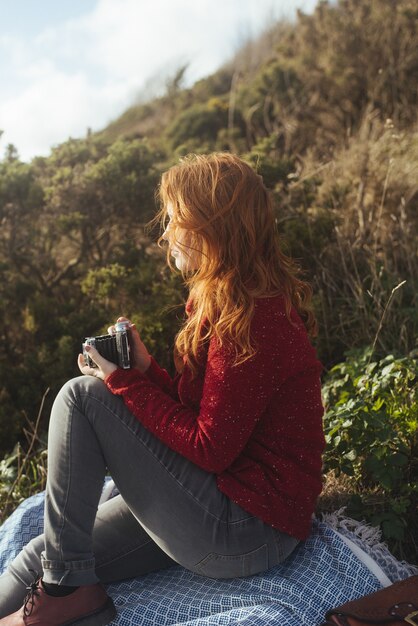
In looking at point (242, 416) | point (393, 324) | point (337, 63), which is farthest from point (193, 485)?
point (337, 63)

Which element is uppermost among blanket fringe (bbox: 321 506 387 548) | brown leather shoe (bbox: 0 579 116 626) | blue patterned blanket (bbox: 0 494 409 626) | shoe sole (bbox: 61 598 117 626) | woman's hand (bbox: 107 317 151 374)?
woman's hand (bbox: 107 317 151 374)

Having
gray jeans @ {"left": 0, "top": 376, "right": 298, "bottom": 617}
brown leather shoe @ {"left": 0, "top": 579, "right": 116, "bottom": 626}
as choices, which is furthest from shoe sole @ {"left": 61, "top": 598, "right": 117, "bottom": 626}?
gray jeans @ {"left": 0, "top": 376, "right": 298, "bottom": 617}

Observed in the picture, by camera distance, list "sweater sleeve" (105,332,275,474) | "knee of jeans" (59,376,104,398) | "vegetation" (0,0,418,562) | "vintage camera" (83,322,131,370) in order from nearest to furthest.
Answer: "sweater sleeve" (105,332,275,474) → "knee of jeans" (59,376,104,398) → "vintage camera" (83,322,131,370) → "vegetation" (0,0,418,562)

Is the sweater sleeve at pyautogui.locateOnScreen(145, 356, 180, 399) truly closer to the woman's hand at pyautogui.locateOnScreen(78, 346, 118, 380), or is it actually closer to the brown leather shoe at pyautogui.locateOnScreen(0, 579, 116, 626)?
the woman's hand at pyautogui.locateOnScreen(78, 346, 118, 380)

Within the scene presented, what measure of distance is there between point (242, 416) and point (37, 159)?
12.0 ft

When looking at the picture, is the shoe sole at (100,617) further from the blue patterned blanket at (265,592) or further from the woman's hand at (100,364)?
the woman's hand at (100,364)

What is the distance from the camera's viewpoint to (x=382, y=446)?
8.73ft

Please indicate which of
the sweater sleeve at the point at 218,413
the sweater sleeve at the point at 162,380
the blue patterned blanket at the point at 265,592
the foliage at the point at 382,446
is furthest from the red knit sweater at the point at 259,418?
the foliage at the point at 382,446

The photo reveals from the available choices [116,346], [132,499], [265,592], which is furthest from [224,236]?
[265,592]

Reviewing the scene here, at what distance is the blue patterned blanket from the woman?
8 centimetres

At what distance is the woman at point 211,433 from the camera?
205cm

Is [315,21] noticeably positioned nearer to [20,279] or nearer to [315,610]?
[20,279]

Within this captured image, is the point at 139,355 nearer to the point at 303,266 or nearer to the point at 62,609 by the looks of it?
the point at 62,609

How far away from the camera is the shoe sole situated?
209 cm
